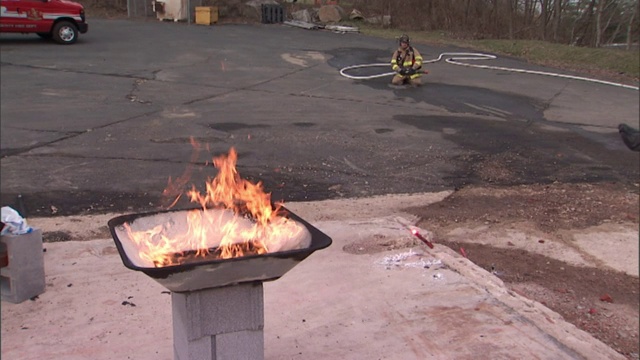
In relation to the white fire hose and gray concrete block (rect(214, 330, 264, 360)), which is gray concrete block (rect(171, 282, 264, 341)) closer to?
gray concrete block (rect(214, 330, 264, 360))

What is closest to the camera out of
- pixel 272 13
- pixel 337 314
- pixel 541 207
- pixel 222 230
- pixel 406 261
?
pixel 222 230

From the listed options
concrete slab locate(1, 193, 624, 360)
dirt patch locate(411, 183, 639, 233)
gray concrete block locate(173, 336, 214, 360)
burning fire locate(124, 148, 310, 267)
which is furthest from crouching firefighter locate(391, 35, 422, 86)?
gray concrete block locate(173, 336, 214, 360)

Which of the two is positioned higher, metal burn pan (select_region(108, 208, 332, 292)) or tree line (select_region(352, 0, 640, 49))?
tree line (select_region(352, 0, 640, 49))

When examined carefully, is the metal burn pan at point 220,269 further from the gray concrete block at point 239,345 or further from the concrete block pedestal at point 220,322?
the gray concrete block at point 239,345

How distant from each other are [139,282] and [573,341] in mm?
3121

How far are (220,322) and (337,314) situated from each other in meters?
1.51

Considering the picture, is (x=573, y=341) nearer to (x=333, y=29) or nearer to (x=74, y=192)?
(x=74, y=192)

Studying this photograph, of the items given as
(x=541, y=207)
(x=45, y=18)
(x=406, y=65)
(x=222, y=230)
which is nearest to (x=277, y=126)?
(x=541, y=207)

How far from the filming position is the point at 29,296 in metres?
4.47

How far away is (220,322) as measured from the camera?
301 cm

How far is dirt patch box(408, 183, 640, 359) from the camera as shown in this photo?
455 cm

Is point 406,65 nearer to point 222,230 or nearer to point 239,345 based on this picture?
point 222,230

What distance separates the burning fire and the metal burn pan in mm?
147

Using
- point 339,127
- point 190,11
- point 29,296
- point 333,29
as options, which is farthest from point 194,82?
point 190,11
